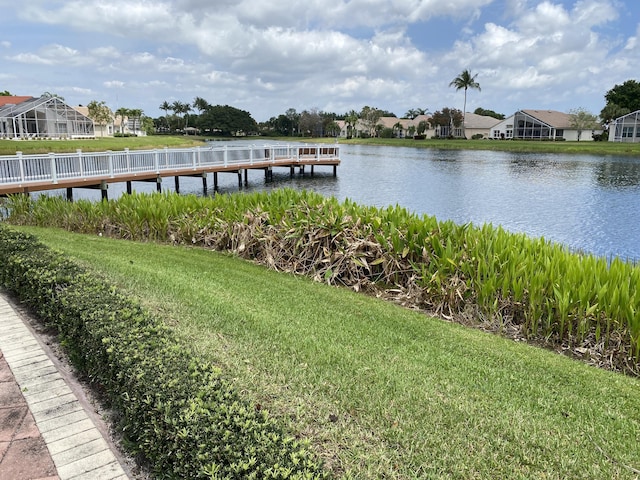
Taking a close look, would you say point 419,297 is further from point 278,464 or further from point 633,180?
point 633,180

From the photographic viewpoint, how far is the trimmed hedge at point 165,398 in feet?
7.18

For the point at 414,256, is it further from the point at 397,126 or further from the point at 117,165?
the point at 397,126

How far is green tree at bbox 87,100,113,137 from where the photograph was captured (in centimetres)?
7038

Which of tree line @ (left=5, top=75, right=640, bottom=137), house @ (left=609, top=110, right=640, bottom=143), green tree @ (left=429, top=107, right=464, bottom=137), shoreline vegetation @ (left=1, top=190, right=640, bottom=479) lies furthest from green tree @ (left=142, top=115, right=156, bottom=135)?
Answer: shoreline vegetation @ (left=1, top=190, right=640, bottom=479)

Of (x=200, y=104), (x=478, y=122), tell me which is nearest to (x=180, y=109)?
(x=200, y=104)

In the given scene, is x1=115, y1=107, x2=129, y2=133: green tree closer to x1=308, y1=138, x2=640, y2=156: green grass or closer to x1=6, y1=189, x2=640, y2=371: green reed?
x1=308, y1=138, x2=640, y2=156: green grass

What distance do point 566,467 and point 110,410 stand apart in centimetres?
276

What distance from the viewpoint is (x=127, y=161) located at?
19.4 meters

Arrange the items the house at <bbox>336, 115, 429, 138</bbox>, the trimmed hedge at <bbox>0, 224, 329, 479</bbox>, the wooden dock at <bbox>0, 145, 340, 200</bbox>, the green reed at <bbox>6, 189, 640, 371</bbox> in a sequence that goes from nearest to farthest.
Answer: the trimmed hedge at <bbox>0, 224, 329, 479</bbox>
the green reed at <bbox>6, 189, 640, 371</bbox>
the wooden dock at <bbox>0, 145, 340, 200</bbox>
the house at <bbox>336, 115, 429, 138</bbox>

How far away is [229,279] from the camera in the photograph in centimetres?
646

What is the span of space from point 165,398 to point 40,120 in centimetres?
6006

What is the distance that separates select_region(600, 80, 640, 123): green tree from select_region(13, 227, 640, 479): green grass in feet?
262

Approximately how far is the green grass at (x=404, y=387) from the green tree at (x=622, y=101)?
79.8 meters

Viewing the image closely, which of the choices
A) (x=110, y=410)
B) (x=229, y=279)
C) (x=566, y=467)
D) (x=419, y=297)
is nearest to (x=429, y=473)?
(x=566, y=467)
